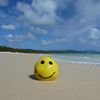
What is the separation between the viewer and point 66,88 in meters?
4.98

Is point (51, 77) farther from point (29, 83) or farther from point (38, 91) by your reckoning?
point (38, 91)

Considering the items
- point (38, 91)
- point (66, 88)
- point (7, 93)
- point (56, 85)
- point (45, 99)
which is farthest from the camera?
point (56, 85)

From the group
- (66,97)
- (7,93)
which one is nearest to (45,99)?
(66,97)

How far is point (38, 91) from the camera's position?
458cm

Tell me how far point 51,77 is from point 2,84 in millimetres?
1492

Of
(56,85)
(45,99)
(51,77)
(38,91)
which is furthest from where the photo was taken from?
(51,77)

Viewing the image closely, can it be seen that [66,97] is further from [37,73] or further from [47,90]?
[37,73]

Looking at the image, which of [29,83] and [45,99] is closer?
[45,99]

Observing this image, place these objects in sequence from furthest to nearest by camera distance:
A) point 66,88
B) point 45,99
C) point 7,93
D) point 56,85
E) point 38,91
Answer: point 56,85, point 66,88, point 38,91, point 7,93, point 45,99

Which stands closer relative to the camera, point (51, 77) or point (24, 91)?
point (24, 91)

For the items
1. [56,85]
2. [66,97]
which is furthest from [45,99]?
[56,85]

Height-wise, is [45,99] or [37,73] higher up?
[37,73]

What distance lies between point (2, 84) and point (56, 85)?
148cm

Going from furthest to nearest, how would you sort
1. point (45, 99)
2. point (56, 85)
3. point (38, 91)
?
point (56, 85) < point (38, 91) < point (45, 99)
